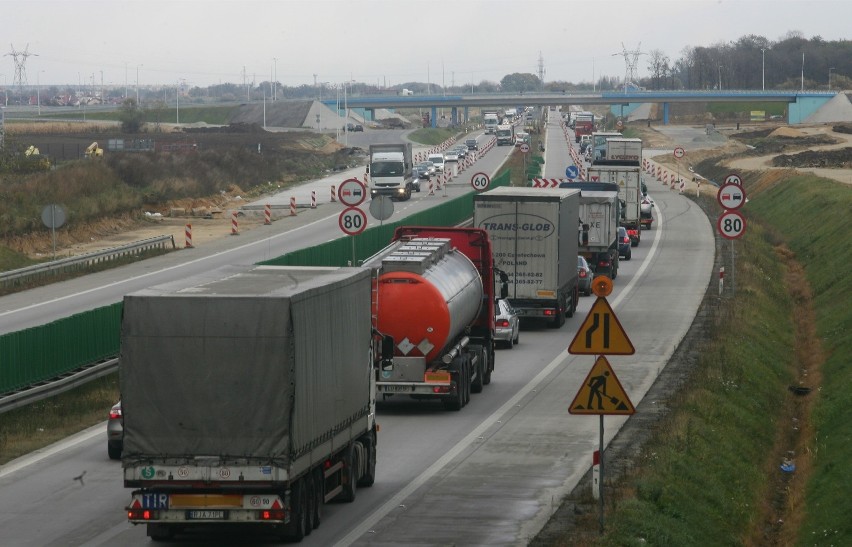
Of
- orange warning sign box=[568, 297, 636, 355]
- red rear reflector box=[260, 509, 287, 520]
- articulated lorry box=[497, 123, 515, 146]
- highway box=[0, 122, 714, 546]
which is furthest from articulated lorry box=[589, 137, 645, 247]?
articulated lorry box=[497, 123, 515, 146]

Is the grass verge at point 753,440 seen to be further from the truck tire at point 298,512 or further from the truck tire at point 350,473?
the truck tire at point 298,512

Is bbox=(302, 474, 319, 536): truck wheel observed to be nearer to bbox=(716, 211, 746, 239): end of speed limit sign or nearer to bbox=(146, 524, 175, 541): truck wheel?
bbox=(146, 524, 175, 541): truck wheel

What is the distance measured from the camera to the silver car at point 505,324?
34125 mm

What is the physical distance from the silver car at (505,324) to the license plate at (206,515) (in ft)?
64.2

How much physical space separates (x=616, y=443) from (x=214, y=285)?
8939 mm

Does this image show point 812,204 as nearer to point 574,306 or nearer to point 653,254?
point 653,254

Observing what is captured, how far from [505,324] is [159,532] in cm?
1906

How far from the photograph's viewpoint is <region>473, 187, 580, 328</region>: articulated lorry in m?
35.8

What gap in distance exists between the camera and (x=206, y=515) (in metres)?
14.7

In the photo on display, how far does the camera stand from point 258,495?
1471 centimetres

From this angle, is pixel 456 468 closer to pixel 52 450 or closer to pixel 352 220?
pixel 52 450

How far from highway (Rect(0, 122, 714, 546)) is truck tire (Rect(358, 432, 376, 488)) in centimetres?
21

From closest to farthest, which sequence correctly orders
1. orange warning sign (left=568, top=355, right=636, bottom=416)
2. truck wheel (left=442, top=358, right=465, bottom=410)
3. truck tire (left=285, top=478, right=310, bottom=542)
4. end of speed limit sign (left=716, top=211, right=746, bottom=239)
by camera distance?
truck tire (left=285, top=478, right=310, bottom=542) → orange warning sign (left=568, top=355, right=636, bottom=416) → truck wheel (left=442, top=358, right=465, bottom=410) → end of speed limit sign (left=716, top=211, right=746, bottom=239)

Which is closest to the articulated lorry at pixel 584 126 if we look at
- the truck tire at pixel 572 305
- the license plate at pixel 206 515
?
the truck tire at pixel 572 305
